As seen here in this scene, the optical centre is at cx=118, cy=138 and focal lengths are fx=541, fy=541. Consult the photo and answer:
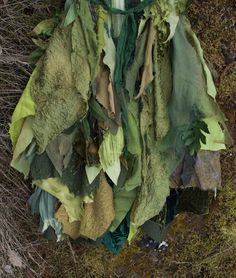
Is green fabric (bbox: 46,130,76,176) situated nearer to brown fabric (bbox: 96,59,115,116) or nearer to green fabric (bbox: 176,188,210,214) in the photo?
brown fabric (bbox: 96,59,115,116)

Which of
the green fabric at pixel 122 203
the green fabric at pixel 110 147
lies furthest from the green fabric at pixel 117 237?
A: the green fabric at pixel 110 147

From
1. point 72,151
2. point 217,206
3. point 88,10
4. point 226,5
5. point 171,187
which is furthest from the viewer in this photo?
point 217,206

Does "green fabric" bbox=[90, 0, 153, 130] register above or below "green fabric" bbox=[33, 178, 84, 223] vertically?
above

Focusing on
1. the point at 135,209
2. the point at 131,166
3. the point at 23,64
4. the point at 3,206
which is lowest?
the point at 3,206

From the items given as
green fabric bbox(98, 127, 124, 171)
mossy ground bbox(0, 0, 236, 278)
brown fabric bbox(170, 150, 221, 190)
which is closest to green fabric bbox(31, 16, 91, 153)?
green fabric bbox(98, 127, 124, 171)

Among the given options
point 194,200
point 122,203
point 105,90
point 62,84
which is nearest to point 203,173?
point 194,200

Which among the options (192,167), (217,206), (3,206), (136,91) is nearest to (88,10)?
(136,91)

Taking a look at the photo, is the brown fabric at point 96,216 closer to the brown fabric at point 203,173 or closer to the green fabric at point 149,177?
the green fabric at point 149,177

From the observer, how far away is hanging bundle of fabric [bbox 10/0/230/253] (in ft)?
4.68

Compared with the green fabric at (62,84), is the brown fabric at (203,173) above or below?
below

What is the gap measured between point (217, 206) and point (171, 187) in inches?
14.5

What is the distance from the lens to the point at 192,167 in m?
1.60

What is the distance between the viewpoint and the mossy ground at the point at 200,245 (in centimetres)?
179

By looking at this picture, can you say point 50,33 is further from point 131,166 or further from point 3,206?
point 3,206
